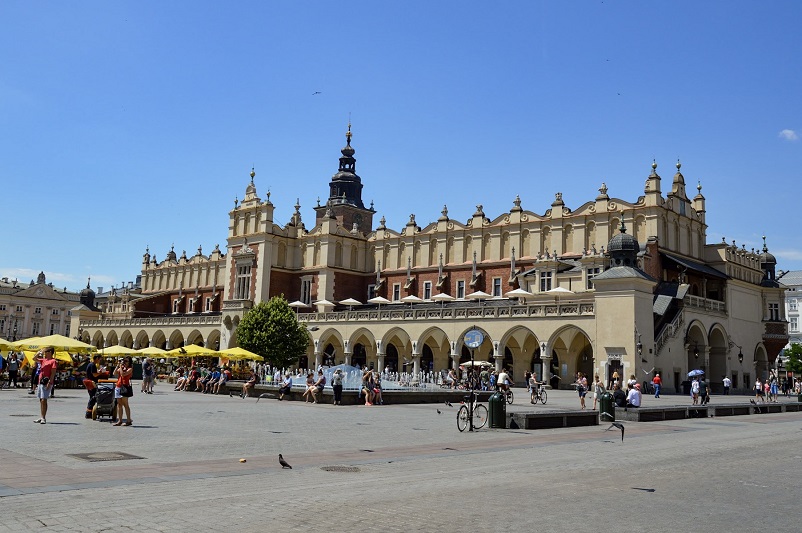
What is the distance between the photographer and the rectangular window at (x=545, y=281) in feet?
174

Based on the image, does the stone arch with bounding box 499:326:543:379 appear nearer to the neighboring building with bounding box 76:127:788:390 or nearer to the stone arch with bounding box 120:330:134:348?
the neighboring building with bounding box 76:127:788:390

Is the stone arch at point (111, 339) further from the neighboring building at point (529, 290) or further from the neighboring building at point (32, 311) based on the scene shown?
the neighboring building at point (32, 311)

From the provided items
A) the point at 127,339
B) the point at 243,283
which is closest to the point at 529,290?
the point at 243,283

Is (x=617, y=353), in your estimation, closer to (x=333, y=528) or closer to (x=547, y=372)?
(x=547, y=372)

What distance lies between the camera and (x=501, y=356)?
48062 mm

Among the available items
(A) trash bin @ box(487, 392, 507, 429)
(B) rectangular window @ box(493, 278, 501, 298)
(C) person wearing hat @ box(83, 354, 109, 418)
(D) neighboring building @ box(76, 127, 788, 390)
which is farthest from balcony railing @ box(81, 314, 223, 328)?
(A) trash bin @ box(487, 392, 507, 429)

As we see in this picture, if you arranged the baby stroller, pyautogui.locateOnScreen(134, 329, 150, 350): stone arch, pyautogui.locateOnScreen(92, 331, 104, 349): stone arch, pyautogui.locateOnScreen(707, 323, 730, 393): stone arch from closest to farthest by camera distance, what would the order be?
the baby stroller
pyautogui.locateOnScreen(707, 323, 730, 393): stone arch
pyautogui.locateOnScreen(134, 329, 150, 350): stone arch
pyautogui.locateOnScreen(92, 331, 104, 349): stone arch

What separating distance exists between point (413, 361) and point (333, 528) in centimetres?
4845

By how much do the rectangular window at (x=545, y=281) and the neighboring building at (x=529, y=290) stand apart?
0.29 feet

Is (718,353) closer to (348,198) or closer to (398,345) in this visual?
(398,345)

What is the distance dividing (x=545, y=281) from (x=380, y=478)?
43.6 m

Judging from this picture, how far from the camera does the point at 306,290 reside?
69000 millimetres

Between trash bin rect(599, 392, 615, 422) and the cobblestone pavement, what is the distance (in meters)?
2.71

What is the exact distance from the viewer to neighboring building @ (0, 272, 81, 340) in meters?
109
